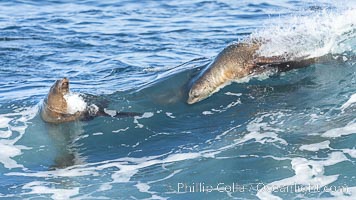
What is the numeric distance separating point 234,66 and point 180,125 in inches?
48.4

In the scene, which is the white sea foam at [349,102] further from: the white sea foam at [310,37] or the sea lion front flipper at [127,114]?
the sea lion front flipper at [127,114]

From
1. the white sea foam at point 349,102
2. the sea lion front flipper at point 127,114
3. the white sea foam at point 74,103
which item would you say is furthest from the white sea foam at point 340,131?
the white sea foam at point 74,103

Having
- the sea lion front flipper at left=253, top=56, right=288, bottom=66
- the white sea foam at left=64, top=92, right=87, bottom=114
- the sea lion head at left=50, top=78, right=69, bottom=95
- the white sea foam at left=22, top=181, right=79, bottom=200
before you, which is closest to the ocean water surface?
the white sea foam at left=22, top=181, right=79, bottom=200

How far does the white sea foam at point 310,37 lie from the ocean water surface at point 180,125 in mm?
21

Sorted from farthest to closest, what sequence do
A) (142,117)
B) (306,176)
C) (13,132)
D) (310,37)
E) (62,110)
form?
(310,37)
(142,117)
(62,110)
(13,132)
(306,176)

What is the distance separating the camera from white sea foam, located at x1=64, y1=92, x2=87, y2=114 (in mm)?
8814

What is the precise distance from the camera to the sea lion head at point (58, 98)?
8.77 m

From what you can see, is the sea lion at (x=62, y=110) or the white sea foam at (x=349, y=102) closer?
the white sea foam at (x=349, y=102)

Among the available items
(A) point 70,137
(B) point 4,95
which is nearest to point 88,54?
(B) point 4,95

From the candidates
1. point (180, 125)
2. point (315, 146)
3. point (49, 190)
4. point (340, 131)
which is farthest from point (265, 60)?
point (49, 190)

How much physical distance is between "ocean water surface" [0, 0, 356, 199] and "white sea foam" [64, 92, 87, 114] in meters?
0.24

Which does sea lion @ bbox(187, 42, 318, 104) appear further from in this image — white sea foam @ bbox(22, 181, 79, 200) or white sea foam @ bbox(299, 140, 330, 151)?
white sea foam @ bbox(22, 181, 79, 200)

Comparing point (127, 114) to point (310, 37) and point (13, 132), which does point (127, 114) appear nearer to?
point (13, 132)

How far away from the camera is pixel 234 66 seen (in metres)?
9.28
